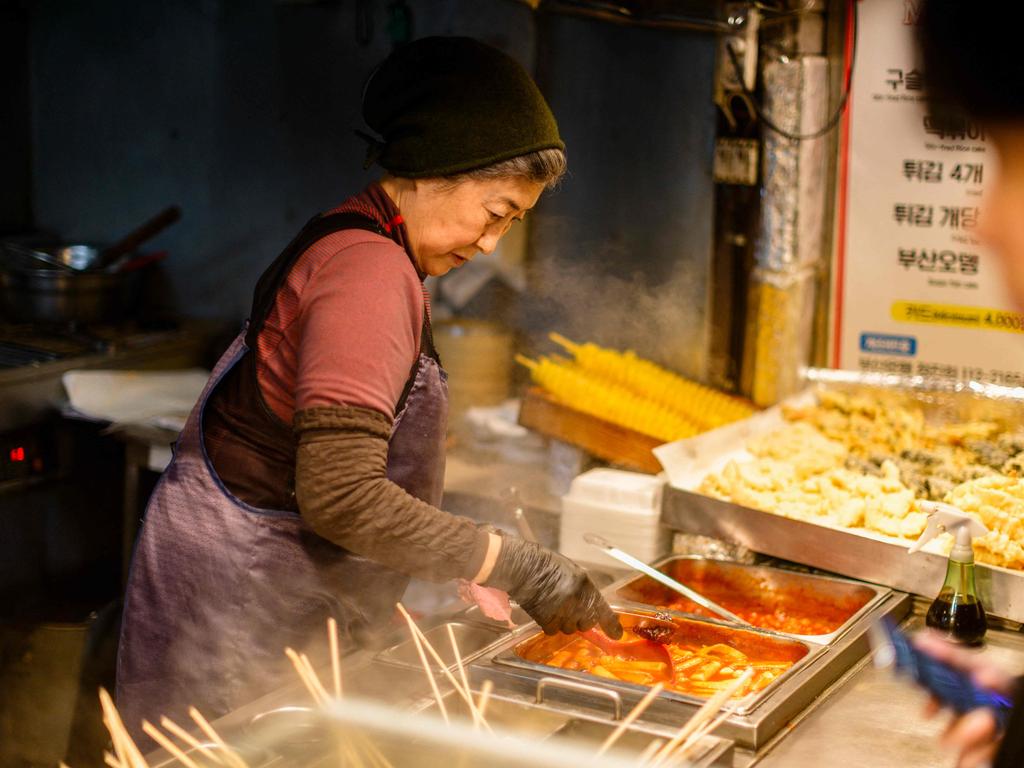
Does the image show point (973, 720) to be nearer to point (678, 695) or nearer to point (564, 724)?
point (678, 695)

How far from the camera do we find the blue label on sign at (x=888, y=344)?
12.6 feet

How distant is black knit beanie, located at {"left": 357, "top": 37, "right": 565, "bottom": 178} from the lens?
214 centimetres

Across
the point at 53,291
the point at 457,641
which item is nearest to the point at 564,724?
the point at 457,641

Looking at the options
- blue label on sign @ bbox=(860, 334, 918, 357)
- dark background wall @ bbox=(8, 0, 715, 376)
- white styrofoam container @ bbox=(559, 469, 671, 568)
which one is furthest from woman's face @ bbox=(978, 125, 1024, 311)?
dark background wall @ bbox=(8, 0, 715, 376)

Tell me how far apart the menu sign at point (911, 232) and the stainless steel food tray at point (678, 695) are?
160cm

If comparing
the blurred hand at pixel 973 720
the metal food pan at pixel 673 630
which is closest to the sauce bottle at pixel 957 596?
the metal food pan at pixel 673 630

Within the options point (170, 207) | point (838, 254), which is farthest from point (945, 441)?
point (170, 207)

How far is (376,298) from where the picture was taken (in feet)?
6.72

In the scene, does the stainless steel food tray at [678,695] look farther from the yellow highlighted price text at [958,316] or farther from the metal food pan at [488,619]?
the yellow highlighted price text at [958,316]

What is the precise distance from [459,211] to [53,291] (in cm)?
264

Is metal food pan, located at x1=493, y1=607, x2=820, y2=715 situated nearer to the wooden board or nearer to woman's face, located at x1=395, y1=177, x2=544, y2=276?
woman's face, located at x1=395, y1=177, x2=544, y2=276

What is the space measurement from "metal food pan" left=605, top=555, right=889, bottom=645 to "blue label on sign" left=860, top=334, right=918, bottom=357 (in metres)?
1.26

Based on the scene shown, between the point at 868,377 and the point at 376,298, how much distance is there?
7.77 ft

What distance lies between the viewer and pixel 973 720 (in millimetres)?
1739
